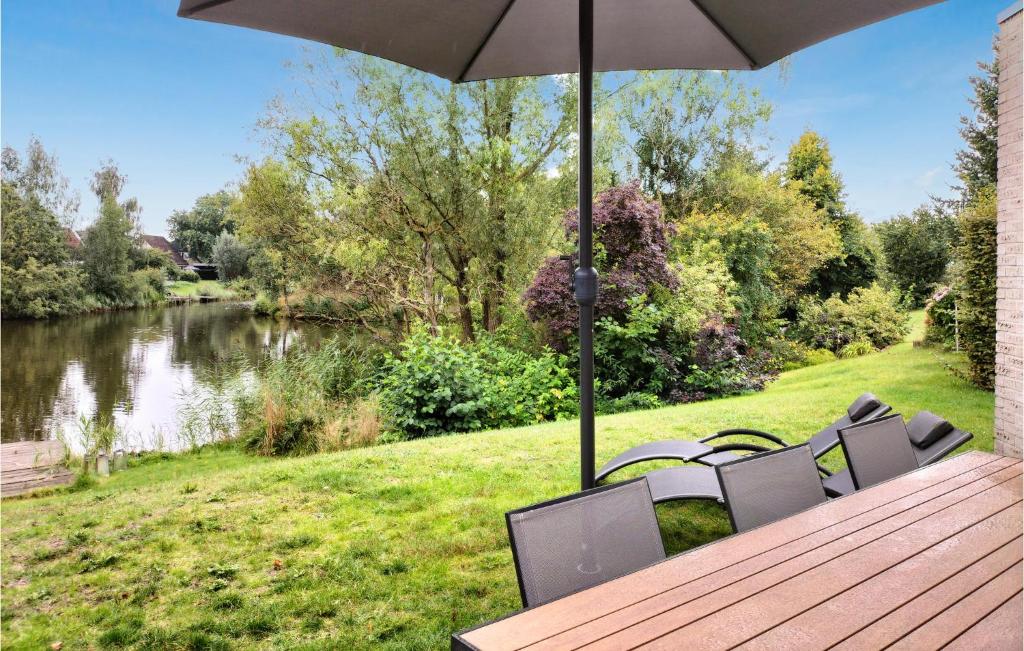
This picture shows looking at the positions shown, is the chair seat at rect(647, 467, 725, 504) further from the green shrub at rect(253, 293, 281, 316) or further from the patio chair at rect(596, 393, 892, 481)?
the green shrub at rect(253, 293, 281, 316)

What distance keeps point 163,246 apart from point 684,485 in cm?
927

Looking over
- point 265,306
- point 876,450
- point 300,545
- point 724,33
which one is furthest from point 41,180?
point 876,450

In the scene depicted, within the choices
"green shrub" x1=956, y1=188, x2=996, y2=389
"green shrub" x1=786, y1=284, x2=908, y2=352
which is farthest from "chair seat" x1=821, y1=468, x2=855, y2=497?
"green shrub" x1=786, y1=284, x2=908, y2=352

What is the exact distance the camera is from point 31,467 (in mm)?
5988

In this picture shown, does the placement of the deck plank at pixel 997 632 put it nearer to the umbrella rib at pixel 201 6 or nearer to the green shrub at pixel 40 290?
the umbrella rib at pixel 201 6

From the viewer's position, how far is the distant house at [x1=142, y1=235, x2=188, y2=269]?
9.41 m

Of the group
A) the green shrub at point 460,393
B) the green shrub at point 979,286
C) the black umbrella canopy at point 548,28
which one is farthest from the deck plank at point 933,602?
the green shrub at point 979,286

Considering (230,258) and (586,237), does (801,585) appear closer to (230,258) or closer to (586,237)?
(586,237)

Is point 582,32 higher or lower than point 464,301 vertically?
higher

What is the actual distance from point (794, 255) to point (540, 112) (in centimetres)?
581

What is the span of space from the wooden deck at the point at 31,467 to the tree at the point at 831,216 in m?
12.7

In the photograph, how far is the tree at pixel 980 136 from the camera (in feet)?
35.7

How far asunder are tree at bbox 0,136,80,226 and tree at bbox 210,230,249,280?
202 cm

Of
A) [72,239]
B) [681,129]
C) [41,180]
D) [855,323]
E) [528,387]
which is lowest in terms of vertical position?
[528,387]
